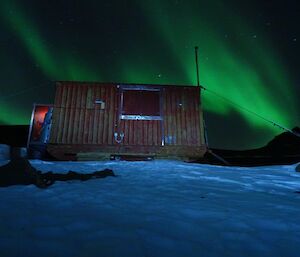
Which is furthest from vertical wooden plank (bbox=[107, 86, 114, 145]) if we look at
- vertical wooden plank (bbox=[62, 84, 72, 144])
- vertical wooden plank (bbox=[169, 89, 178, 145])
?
vertical wooden plank (bbox=[169, 89, 178, 145])

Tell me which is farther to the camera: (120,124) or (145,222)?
(120,124)

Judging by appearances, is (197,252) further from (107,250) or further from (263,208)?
(263,208)

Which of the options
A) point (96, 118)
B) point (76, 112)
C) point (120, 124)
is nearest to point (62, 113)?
point (76, 112)

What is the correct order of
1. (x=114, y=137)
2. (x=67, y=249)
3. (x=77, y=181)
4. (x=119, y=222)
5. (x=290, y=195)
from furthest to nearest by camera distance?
(x=114, y=137)
(x=77, y=181)
(x=290, y=195)
(x=119, y=222)
(x=67, y=249)

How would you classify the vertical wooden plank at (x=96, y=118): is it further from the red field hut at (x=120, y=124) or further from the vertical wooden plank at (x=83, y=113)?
the vertical wooden plank at (x=83, y=113)

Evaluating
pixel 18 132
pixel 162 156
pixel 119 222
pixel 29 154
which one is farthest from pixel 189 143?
pixel 18 132

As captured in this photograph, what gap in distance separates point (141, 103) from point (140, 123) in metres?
2.07

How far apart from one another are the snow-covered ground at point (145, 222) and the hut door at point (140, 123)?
22.8 feet

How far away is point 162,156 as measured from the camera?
40.2 feet

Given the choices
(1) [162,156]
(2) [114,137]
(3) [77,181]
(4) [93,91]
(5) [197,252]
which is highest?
(4) [93,91]

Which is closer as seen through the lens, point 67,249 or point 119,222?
point 67,249

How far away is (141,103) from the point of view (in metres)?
13.5

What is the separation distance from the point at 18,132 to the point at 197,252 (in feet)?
149

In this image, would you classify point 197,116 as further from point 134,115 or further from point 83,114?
point 83,114
